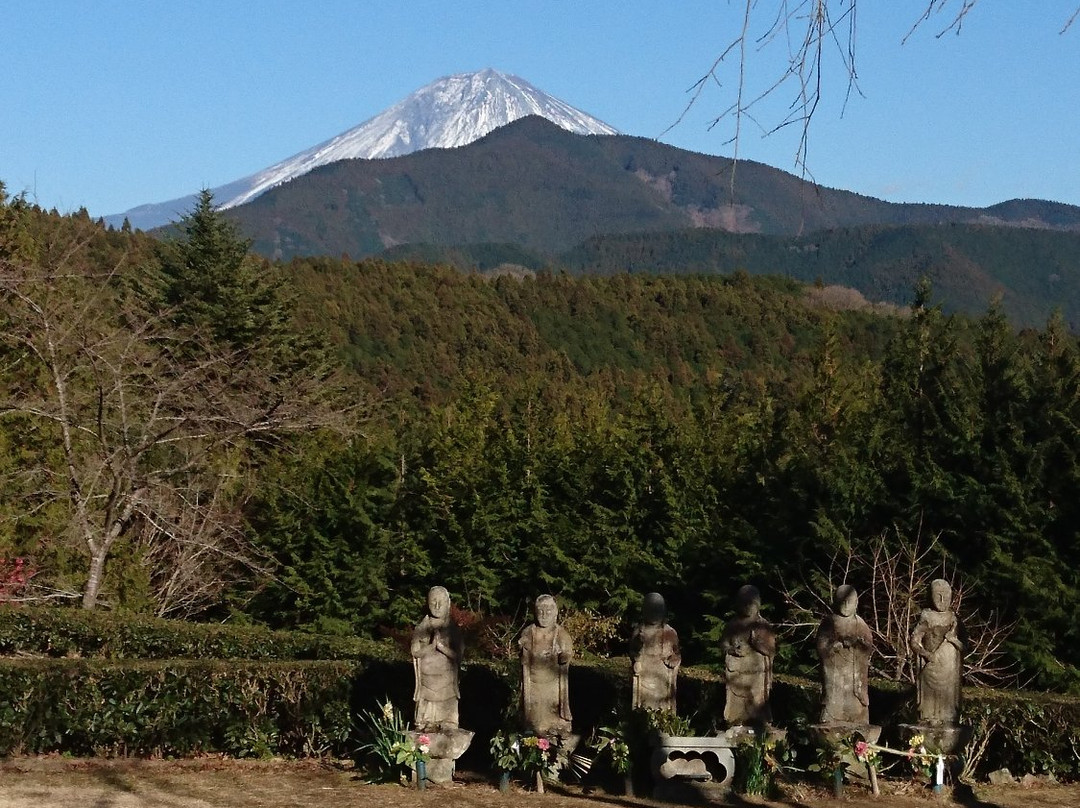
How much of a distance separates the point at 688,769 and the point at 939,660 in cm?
266

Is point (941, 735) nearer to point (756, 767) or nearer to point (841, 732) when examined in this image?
point (841, 732)

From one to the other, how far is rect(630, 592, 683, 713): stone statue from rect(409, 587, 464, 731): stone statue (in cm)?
176

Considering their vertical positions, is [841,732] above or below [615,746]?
above

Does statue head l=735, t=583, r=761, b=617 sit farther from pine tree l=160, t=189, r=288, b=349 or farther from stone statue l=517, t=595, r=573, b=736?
pine tree l=160, t=189, r=288, b=349

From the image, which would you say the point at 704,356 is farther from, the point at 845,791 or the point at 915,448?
the point at 845,791

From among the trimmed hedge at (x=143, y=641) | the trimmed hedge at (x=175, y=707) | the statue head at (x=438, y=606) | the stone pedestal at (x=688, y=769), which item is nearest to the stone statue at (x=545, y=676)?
the statue head at (x=438, y=606)

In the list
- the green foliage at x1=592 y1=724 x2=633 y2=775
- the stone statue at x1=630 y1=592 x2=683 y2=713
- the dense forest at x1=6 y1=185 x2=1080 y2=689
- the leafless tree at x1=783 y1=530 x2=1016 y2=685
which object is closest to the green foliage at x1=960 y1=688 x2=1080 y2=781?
the stone statue at x1=630 y1=592 x2=683 y2=713

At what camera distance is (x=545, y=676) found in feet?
40.3

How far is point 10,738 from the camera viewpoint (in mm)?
12727

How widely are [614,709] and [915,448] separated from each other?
1337cm

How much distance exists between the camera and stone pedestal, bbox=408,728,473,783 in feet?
39.8

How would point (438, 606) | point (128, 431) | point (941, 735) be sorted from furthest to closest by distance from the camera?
point (128, 431) → point (438, 606) → point (941, 735)

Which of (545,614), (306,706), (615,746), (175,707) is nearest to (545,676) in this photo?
(545,614)

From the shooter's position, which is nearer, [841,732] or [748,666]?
[841,732]
